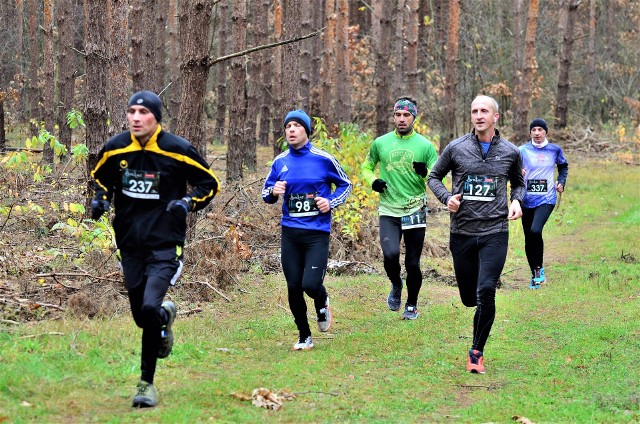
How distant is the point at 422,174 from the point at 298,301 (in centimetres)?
253

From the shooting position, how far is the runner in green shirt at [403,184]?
35.1 feet

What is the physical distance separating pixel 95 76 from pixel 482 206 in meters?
6.96

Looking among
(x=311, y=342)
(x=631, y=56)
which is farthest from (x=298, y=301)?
(x=631, y=56)

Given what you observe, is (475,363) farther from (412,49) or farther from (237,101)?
(412,49)

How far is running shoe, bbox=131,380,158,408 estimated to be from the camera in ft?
21.0

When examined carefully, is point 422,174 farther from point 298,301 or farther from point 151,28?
point 151,28

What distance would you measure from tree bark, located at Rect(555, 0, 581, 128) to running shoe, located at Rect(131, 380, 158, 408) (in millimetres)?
28620

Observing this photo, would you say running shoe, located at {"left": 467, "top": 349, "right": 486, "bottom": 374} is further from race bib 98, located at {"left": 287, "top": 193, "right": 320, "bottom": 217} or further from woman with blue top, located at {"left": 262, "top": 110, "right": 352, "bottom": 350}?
race bib 98, located at {"left": 287, "top": 193, "right": 320, "bottom": 217}

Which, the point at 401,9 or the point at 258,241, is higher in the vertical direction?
the point at 401,9

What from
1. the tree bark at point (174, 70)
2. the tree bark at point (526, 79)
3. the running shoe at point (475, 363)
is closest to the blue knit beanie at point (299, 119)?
the running shoe at point (475, 363)

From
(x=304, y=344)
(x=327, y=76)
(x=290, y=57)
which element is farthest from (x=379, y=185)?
(x=327, y=76)

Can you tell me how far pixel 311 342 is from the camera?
9211mm

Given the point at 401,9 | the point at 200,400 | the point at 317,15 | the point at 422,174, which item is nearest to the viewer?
the point at 200,400

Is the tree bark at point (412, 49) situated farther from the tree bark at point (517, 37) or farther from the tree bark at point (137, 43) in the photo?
the tree bark at point (517, 37)
